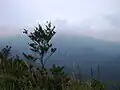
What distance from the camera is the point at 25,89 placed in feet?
11.7

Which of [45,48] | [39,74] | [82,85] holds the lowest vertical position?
[82,85]

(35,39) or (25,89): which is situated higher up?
(35,39)

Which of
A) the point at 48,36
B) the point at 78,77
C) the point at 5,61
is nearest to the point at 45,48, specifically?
the point at 48,36

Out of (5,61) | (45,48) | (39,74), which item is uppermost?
(45,48)

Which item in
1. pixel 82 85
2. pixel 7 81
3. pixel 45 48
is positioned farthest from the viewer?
pixel 45 48

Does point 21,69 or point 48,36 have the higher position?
point 48,36

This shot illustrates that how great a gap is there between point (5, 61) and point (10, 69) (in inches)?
11.5

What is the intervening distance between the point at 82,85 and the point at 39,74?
74cm

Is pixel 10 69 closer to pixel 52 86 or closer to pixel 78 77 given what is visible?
pixel 52 86

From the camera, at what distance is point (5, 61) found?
4.56 metres

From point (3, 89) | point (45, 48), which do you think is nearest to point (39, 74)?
point (3, 89)

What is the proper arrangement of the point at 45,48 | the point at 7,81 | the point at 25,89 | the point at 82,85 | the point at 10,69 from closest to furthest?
1. the point at 82,85
2. the point at 25,89
3. the point at 7,81
4. the point at 10,69
5. the point at 45,48

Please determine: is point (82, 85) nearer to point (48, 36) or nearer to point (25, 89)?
point (25, 89)

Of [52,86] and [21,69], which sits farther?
[21,69]
